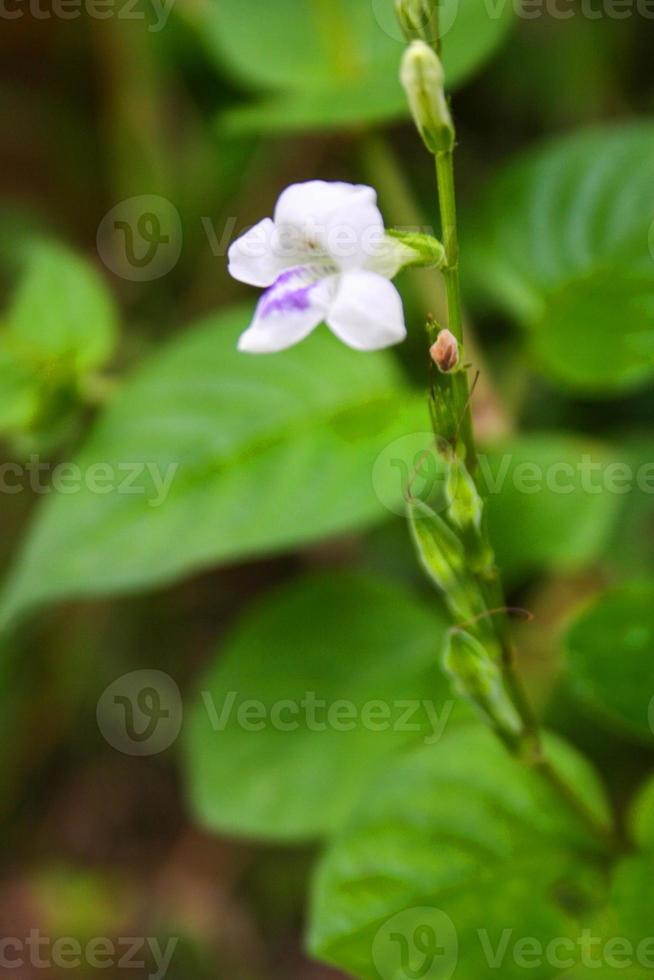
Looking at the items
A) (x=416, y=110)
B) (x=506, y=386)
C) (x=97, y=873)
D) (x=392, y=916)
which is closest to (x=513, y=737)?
(x=392, y=916)

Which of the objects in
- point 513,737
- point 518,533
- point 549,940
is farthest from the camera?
point 518,533

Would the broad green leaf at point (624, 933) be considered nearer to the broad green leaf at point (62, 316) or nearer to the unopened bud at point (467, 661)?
the unopened bud at point (467, 661)

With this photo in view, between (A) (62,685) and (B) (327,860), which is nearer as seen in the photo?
(B) (327,860)

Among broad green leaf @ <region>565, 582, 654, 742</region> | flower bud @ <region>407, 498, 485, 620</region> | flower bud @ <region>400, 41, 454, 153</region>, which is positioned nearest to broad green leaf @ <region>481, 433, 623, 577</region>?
broad green leaf @ <region>565, 582, 654, 742</region>

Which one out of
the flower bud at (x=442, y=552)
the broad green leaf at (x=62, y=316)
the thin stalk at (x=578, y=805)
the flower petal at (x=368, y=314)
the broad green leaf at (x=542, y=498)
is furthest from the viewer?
the broad green leaf at (x=62, y=316)

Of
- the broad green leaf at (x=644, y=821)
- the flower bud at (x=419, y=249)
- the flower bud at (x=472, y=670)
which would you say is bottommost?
the broad green leaf at (x=644, y=821)

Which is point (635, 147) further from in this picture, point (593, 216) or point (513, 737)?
point (513, 737)

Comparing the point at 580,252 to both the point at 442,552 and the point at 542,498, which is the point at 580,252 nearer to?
the point at 542,498

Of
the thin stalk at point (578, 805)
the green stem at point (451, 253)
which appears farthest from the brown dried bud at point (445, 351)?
the thin stalk at point (578, 805)
